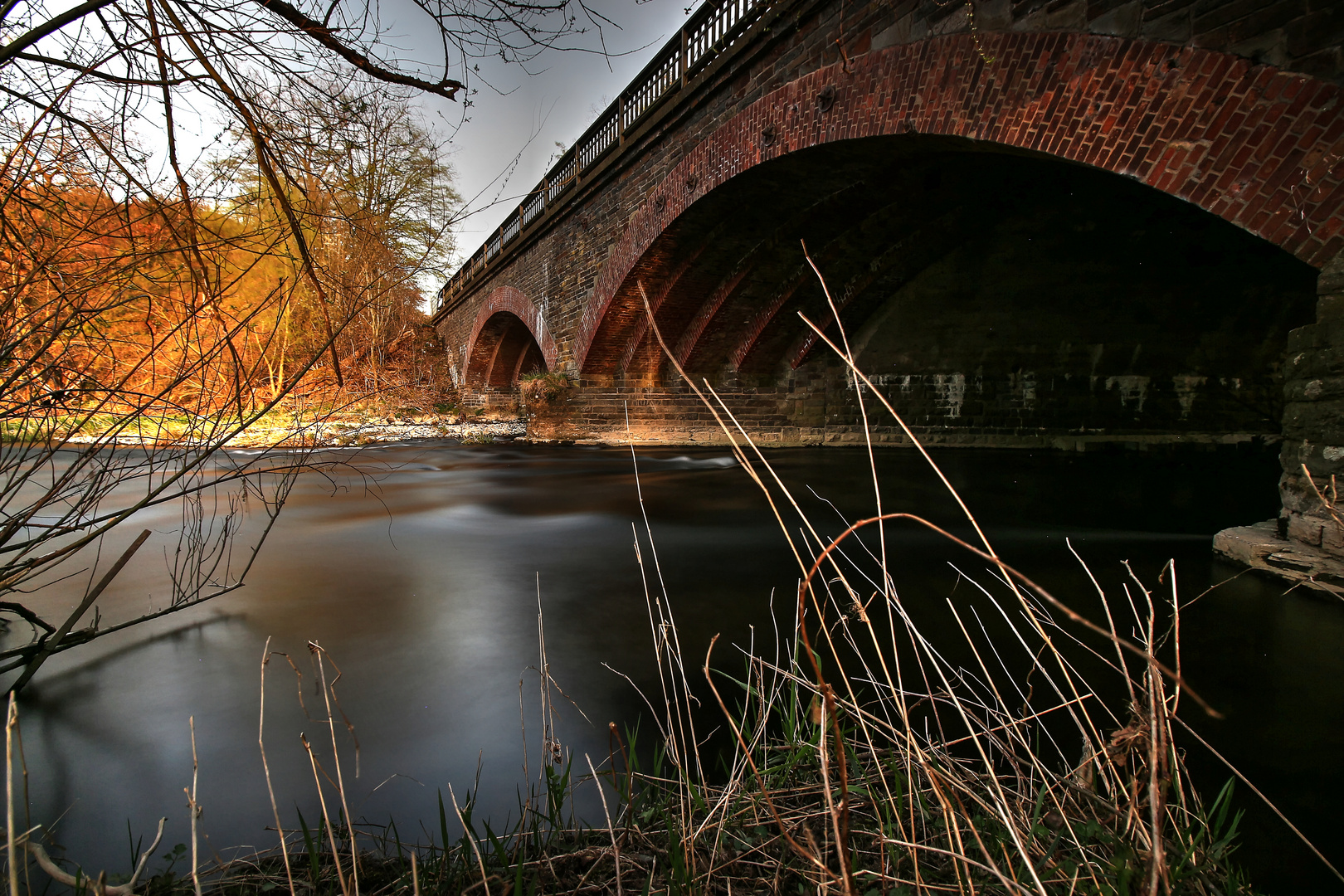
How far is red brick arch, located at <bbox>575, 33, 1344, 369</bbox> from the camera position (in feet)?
10.1

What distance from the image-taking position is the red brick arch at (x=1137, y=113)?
3086 mm

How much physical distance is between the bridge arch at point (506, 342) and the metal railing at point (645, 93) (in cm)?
175

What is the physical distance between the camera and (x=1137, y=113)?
3.65 m

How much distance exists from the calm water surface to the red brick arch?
6.66 feet

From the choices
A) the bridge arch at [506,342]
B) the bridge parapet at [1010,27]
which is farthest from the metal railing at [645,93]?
the bridge arch at [506,342]

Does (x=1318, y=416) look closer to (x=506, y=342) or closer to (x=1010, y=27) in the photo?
(x=1010, y=27)

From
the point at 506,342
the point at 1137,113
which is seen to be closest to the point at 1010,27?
the point at 1137,113

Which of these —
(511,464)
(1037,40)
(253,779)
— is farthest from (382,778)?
(511,464)

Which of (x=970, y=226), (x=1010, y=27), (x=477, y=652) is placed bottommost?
(x=477, y=652)

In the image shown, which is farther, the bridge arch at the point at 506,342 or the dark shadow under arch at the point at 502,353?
the dark shadow under arch at the point at 502,353

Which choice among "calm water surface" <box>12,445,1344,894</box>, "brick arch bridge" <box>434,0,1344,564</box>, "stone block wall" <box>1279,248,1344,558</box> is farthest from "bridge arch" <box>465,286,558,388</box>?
"stone block wall" <box>1279,248,1344,558</box>

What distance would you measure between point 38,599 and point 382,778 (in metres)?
2.74

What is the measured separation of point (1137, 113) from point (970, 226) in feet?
22.2

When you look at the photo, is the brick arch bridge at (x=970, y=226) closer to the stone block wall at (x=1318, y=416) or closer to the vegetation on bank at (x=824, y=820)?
the stone block wall at (x=1318, y=416)
